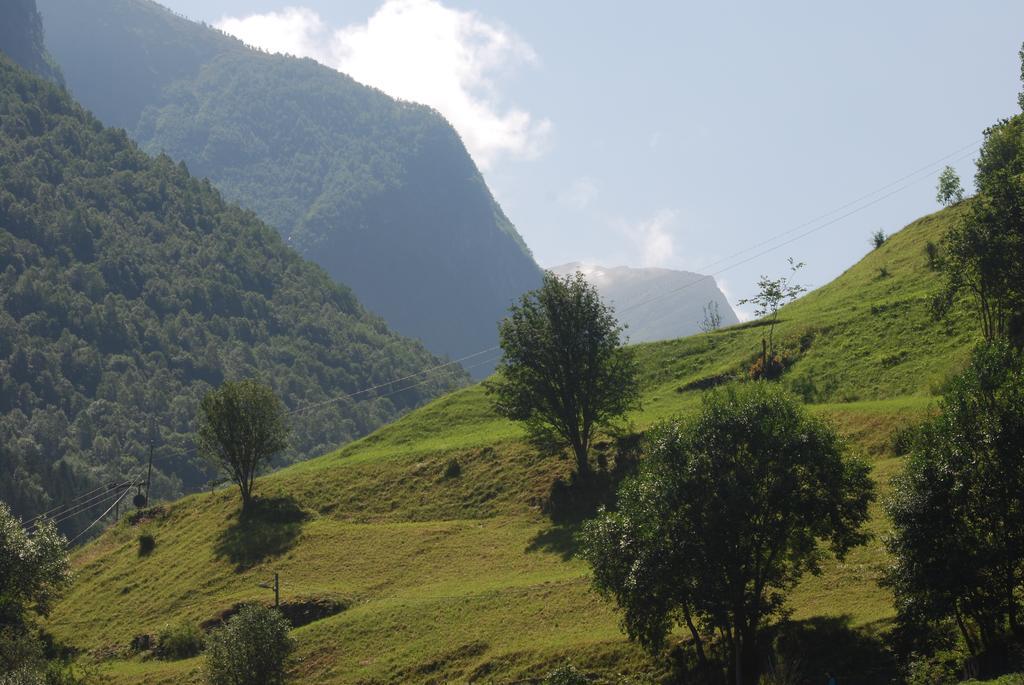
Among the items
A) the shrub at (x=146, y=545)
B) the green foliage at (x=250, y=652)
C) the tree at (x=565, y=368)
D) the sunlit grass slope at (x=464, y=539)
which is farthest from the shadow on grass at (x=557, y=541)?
the shrub at (x=146, y=545)

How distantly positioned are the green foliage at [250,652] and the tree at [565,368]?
30700 mm

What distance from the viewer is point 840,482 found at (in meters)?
50.4

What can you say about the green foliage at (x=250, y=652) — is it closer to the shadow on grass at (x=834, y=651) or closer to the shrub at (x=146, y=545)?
the shadow on grass at (x=834, y=651)

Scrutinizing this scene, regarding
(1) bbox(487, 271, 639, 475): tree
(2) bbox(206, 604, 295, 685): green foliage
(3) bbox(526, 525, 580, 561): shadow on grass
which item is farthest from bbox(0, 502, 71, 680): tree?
(1) bbox(487, 271, 639, 475): tree

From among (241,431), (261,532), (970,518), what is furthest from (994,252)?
(241,431)

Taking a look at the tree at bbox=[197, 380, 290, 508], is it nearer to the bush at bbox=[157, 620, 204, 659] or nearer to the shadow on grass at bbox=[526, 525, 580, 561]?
the bush at bbox=[157, 620, 204, 659]

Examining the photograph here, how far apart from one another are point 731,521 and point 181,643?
147 feet

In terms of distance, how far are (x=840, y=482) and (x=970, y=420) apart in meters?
6.87

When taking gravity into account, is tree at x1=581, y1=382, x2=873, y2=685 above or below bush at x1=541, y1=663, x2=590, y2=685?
above

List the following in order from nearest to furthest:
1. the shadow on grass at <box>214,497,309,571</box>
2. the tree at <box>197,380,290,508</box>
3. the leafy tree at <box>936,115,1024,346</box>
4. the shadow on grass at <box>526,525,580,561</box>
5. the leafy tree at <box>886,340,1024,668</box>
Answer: the leafy tree at <box>886,340,1024,668</box>, the leafy tree at <box>936,115,1024,346</box>, the shadow on grass at <box>526,525,580,561</box>, the shadow on grass at <box>214,497,309,571</box>, the tree at <box>197,380,290,508</box>

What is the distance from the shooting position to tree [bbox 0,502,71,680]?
3324 inches

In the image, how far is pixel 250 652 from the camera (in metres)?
63.6

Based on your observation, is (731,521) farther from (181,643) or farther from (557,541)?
(181,643)

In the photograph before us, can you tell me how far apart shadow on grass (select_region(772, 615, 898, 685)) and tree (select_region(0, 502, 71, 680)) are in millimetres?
55841
